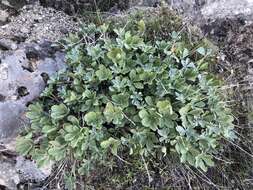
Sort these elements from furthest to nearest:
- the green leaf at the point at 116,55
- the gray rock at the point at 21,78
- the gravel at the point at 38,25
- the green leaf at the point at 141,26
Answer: the gravel at the point at 38,25 < the green leaf at the point at 141,26 < the gray rock at the point at 21,78 < the green leaf at the point at 116,55

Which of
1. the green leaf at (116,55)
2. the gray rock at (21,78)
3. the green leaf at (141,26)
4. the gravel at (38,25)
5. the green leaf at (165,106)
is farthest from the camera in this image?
the gravel at (38,25)

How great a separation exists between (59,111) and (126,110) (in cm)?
39

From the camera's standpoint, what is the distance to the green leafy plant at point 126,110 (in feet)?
7.66

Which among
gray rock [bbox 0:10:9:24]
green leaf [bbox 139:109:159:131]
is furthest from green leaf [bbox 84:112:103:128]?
gray rock [bbox 0:10:9:24]

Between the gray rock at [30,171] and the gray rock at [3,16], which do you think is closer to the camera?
the gray rock at [30,171]

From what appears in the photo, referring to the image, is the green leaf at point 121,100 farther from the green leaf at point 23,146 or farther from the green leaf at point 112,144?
the green leaf at point 23,146

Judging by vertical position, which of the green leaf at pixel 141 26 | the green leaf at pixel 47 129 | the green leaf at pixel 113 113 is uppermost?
the green leaf at pixel 141 26

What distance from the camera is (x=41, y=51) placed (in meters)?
2.71

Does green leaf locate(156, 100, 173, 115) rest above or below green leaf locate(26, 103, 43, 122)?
above

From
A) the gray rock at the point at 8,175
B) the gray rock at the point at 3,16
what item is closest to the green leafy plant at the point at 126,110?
the gray rock at the point at 8,175

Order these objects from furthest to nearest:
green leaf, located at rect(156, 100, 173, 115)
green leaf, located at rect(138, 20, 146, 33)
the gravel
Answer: the gravel → green leaf, located at rect(138, 20, 146, 33) → green leaf, located at rect(156, 100, 173, 115)

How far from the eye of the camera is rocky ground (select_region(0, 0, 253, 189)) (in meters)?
2.55

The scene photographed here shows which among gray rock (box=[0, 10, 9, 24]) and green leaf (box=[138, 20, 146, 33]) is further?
gray rock (box=[0, 10, 9, 24])

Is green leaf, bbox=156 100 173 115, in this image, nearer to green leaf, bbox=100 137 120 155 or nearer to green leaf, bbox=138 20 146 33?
green leaf, bbox=100 137 120 155
